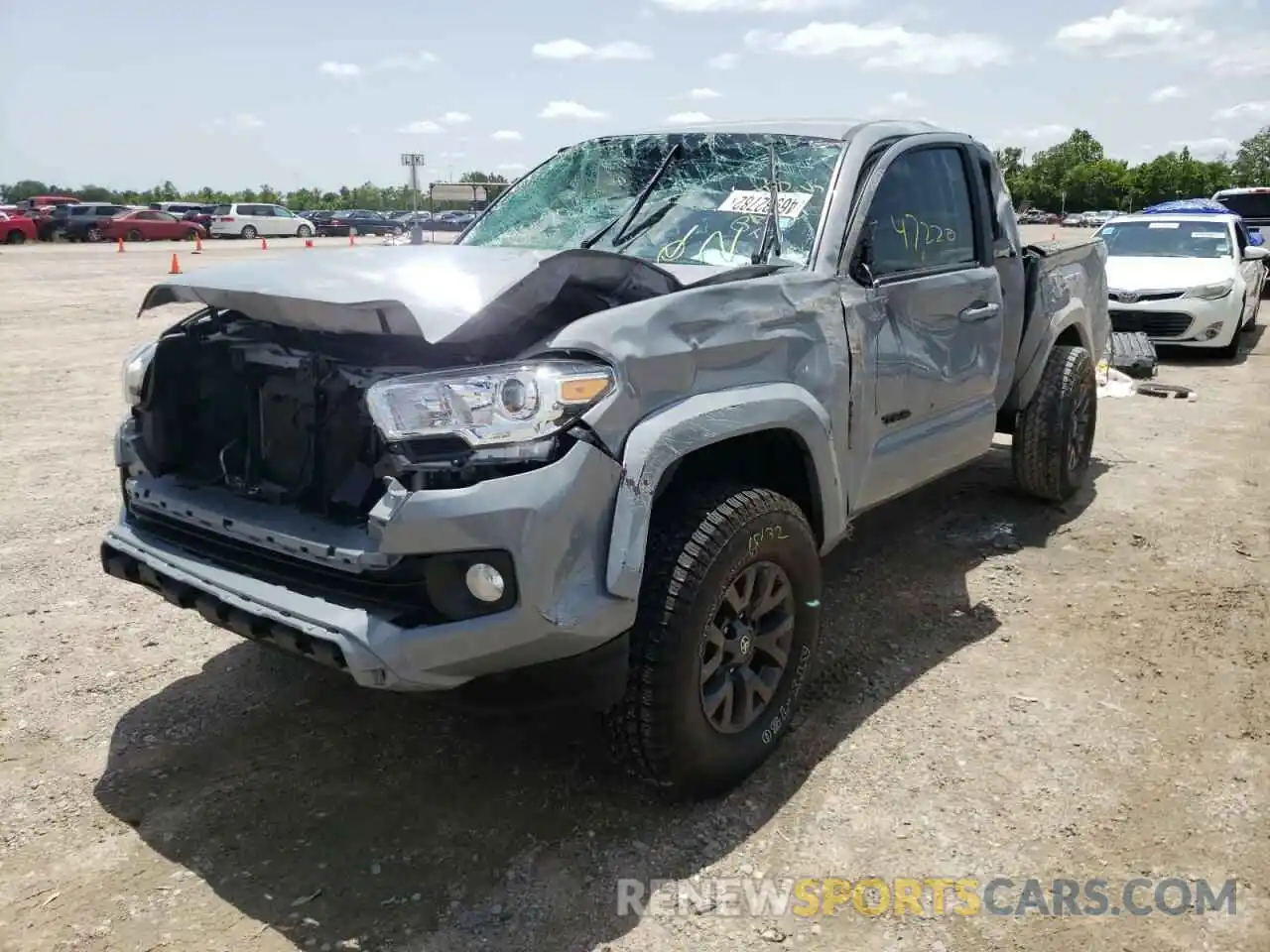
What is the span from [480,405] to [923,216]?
2.45m

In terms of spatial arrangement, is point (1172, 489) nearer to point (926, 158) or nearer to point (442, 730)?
point (926, 158)

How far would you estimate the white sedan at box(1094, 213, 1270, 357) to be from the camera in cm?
1108

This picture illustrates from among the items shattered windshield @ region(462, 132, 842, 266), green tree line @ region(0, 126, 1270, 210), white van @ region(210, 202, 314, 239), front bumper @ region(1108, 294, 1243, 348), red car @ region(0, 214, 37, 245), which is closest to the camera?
shattered windshield @ region(462, 132, 842, 266)

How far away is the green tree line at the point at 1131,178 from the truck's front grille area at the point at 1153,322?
321 feet

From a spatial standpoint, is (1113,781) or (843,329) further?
(843,329)

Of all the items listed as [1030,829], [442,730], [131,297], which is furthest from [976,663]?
[131,297]

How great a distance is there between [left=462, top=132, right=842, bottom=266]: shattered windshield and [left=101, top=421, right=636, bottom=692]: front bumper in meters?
1.47

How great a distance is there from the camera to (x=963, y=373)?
168 inches

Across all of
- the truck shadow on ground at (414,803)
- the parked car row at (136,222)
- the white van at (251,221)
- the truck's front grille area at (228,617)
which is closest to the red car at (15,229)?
the parked car row at (136,222)

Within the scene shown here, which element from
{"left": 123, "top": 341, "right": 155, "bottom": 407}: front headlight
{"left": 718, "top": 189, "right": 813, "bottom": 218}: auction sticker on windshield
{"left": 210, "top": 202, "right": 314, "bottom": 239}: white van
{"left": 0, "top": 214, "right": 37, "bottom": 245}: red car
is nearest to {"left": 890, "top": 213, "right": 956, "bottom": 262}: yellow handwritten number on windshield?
{"left": 718, "top": 189, "right": 813, "bottom": 218}: auction sticker on windshield

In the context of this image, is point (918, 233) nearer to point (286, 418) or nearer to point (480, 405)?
point (480, 405)

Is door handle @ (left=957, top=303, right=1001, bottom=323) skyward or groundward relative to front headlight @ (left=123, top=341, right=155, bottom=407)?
skyward

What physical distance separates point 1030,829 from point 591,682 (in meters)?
1.35

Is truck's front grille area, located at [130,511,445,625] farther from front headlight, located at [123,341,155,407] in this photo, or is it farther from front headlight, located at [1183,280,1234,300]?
front headlight, located at [1183,280,1234,300]
